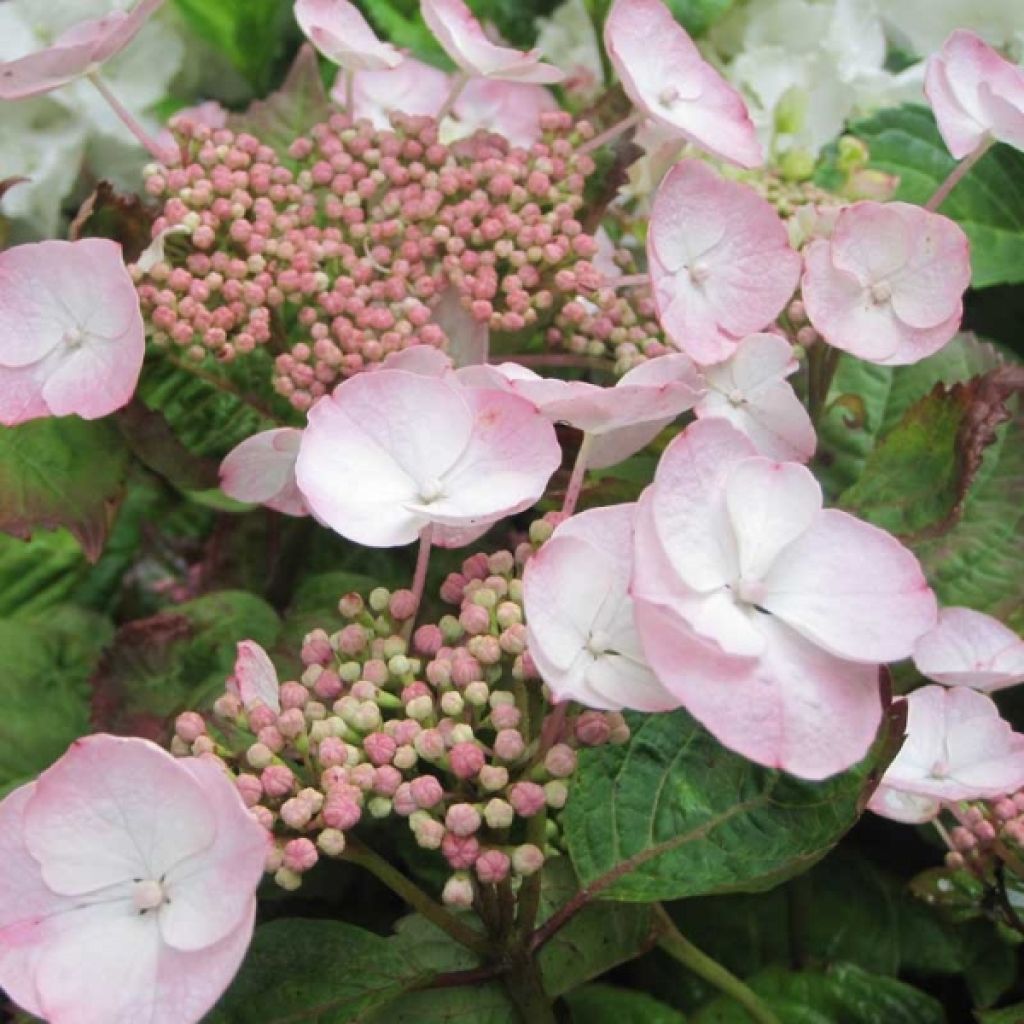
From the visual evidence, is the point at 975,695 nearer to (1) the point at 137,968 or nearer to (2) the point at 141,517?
(1) the point at 137,968

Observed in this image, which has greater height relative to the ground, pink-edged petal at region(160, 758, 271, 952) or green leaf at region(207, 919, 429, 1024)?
pink-edged petal at region(160, 758, 271, 952)

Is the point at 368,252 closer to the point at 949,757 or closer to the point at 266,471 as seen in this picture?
the point at 266,471

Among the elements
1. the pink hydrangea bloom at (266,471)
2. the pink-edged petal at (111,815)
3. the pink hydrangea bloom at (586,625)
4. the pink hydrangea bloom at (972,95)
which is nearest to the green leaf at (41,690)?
the pink hydrangea bloom at (266,471)

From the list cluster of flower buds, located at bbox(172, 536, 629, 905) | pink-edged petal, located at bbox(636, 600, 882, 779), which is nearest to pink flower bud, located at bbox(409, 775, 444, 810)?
cluster of flower buds, located at bbox(172, 536, 629, 905)

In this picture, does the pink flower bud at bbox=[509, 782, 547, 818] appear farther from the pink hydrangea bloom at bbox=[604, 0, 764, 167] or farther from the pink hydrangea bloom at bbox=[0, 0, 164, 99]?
the pink hydrangea bloom at bbox=[0, 0, 164, 99]

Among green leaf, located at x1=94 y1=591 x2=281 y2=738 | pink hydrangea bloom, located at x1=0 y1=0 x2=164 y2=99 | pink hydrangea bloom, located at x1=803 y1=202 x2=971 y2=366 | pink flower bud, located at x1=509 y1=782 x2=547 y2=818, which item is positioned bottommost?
green leaf, located at x1=94 y1=591 x2=281 y2=738
